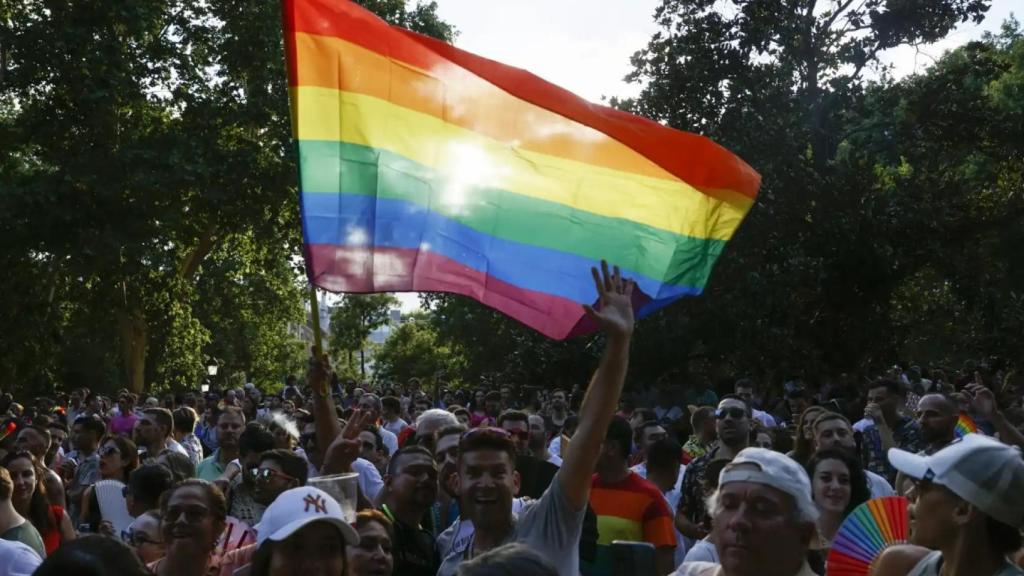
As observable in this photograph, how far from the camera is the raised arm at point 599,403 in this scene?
4.70m

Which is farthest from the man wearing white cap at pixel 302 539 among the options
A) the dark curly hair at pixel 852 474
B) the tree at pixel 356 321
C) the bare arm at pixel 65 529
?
the tree at pixel 356 321

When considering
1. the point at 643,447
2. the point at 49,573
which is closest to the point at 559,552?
the point at 49,573

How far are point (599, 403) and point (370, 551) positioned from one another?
1.04 m

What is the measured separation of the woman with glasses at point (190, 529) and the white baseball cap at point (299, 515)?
2.28 ft

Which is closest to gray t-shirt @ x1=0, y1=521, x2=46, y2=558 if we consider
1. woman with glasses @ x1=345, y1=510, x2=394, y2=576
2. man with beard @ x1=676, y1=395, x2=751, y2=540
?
woman with glasses @ x1=345, y1=510, x2=394, y2=576

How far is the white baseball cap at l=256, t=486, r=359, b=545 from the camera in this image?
4.36 meters

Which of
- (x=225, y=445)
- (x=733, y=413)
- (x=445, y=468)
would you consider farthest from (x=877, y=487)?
(x=225, y=445)

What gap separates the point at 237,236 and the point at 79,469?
25498 millimetres

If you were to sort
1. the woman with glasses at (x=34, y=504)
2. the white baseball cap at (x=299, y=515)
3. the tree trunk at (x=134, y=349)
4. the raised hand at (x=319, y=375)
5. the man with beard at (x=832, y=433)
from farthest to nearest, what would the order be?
the tree trunk at (x=134, y=349) → the man with beard at (x=832, y=433) → the woman with glasses at (x=34, y=504) → the raised hand at (x=319, y=375) → the white baseball cap at (x=299, y=515)

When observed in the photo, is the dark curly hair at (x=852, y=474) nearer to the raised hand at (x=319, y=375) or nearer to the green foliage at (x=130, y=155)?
the raised hand at (x=319, y=375)

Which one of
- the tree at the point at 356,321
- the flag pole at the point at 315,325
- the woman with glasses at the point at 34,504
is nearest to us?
the flag pole at the point at 315,325

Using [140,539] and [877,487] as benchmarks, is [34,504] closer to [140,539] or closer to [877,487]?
[140,539]

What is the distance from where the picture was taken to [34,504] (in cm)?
777

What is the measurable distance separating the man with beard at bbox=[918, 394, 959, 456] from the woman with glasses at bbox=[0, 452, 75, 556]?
5.38 meters
